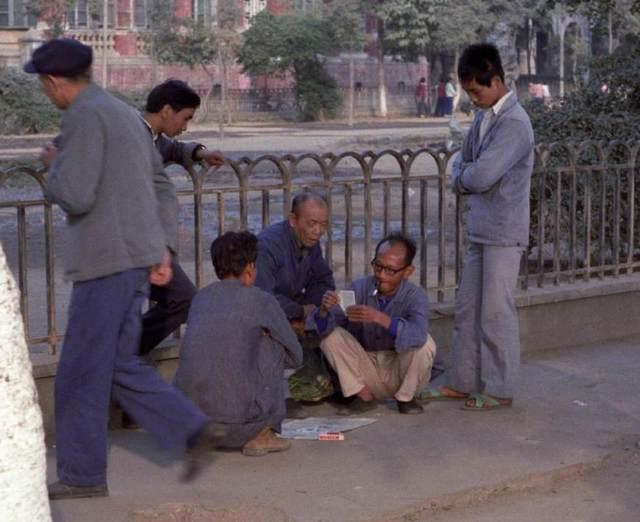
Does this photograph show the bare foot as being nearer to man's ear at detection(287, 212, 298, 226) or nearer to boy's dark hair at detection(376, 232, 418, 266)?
boy's dark hair at detection(376, 232, 418, 266)

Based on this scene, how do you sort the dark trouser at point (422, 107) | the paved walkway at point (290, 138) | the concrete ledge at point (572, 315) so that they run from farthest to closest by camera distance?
the dark trouser at point (422, 107) < the paved walkway at point (290, 138) < the concrete ledge at point (572, 315)

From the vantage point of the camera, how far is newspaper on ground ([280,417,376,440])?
640cm

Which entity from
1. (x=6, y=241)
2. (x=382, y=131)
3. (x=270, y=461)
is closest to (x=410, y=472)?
(x=270, y=461)

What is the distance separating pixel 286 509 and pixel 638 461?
1.77 meters

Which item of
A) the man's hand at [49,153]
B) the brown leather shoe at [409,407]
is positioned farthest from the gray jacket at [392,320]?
the man's hand at [49,153]

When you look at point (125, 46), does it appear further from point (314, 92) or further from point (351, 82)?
point (351, 82)

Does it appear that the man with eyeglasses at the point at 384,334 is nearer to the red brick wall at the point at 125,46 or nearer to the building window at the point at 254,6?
the red brick wall at the point at 125,46

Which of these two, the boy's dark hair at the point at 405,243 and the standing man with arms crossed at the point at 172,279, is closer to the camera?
the standing man with arms crossed at the point at 172,279

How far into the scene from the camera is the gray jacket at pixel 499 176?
21.9 feet

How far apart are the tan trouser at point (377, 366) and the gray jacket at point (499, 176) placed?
62 centimetres

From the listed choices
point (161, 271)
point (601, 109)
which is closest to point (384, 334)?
point (161, 271)

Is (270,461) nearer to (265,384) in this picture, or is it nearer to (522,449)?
(265,384)

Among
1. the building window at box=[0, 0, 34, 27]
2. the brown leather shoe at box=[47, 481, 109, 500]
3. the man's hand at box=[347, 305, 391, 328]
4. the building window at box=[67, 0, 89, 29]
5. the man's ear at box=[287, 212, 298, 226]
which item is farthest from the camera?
the building window at box=[67, 0, 89, 29]

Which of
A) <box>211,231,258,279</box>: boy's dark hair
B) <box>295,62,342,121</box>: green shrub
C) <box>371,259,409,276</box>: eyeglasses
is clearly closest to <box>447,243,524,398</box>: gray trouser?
<box>371,259,409,276</box>: eyeglasses
